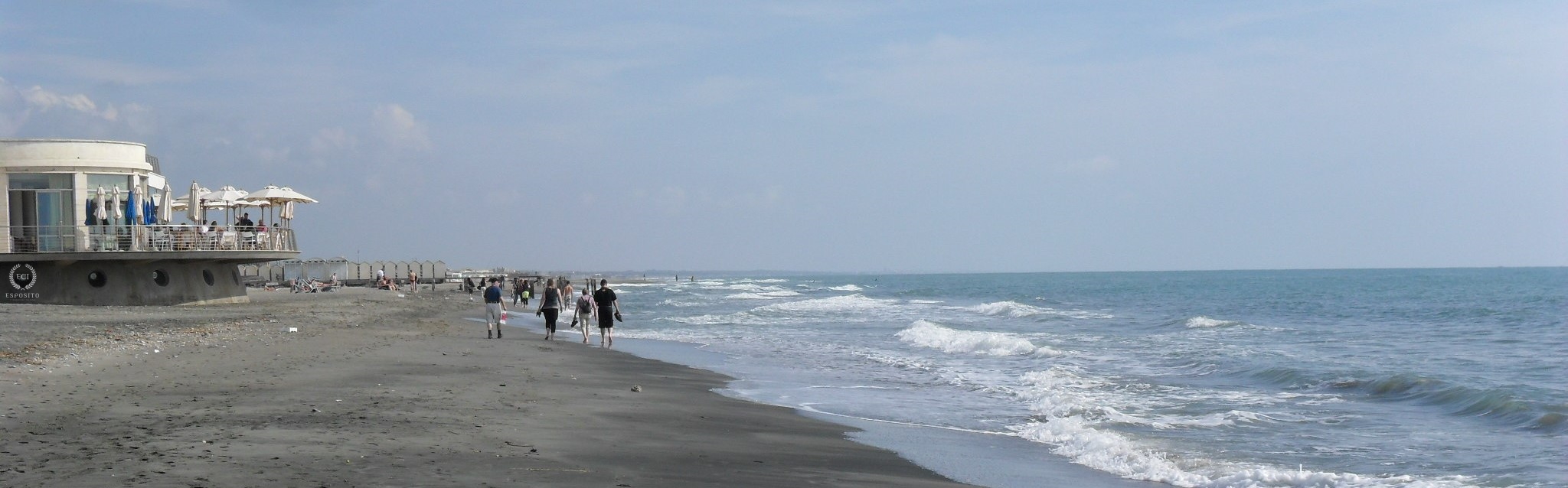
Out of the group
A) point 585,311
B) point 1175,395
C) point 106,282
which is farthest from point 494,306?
point 1175,395

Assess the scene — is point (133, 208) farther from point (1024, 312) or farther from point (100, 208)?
point (1024, 312)

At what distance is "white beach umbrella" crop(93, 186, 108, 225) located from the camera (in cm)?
2541

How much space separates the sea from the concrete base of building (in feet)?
34.2

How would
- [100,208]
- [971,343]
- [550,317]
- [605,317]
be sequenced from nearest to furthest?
[605,317]
[550,317]
[971,343]
[100,208]

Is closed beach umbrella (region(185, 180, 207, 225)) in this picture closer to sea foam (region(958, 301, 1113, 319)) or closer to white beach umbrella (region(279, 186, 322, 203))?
white beach umbrella (region(279, 186, 322, 203))

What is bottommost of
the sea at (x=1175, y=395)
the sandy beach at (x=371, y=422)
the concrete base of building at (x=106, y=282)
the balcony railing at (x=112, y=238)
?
the sea at (x=1175, y=395)

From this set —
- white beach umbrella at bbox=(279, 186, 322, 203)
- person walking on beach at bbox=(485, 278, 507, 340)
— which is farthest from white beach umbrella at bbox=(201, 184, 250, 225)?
person walking on beach at bbox=(485, 278, 507, 340)

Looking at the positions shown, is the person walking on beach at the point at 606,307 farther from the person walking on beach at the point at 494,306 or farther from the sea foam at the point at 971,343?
the sea foam at the point at 971,343

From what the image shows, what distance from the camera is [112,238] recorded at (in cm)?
2561

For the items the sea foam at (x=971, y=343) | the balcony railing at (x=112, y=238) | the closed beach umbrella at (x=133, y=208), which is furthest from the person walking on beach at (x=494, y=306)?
the closed beach umbrella at (x=133, y=208)

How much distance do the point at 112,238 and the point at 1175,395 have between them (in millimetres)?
22525

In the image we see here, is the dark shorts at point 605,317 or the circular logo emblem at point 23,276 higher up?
the circular logo emblem at point 23,276

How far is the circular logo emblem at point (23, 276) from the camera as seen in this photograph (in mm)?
25266

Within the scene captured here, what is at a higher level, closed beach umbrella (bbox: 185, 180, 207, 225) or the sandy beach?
closed beach umbrella (bbox: 185, 180, 207, 225)
